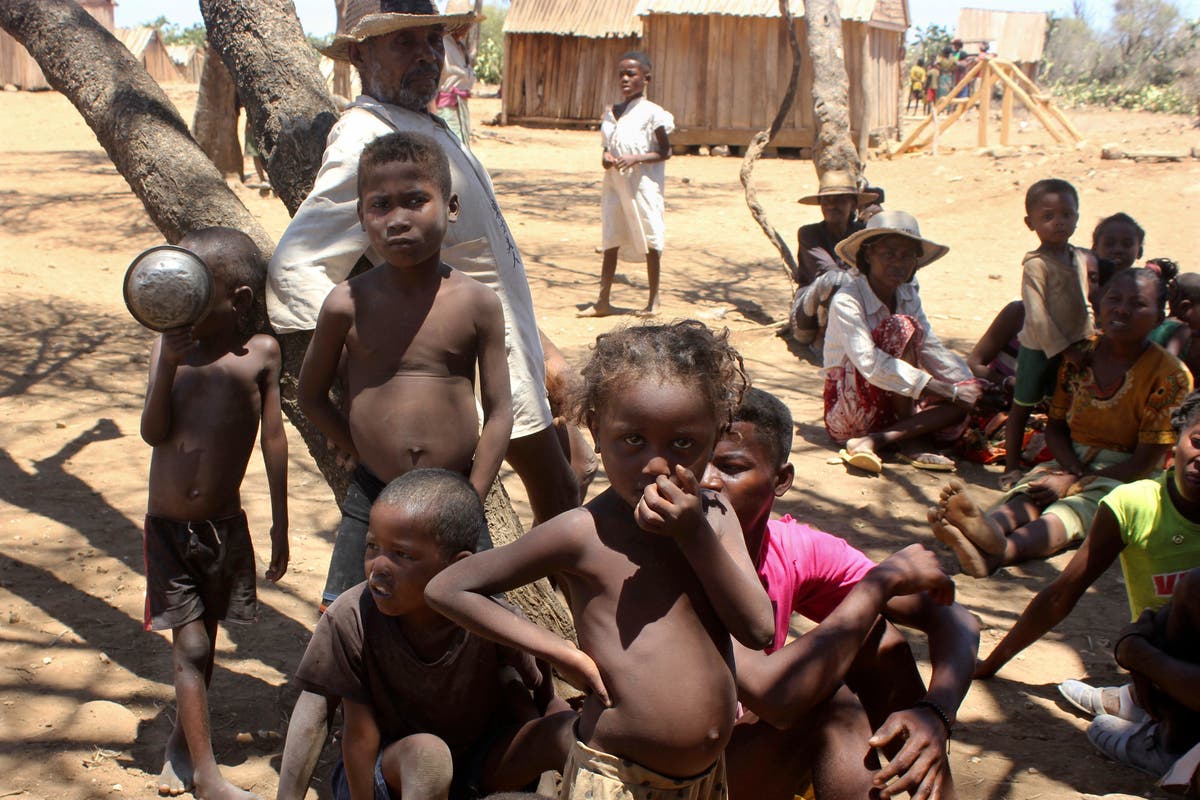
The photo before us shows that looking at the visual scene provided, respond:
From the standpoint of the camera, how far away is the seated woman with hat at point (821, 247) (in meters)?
7.16

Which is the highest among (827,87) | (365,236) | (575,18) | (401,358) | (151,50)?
(151,50)

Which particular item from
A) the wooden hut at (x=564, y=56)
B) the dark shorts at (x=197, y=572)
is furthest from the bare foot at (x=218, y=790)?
the wooden hut at (x=564, y=56)

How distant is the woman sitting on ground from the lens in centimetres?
449

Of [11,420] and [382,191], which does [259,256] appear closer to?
[382,191]

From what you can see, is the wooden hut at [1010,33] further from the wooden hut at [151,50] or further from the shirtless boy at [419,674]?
the shirtless boy at [419,674]

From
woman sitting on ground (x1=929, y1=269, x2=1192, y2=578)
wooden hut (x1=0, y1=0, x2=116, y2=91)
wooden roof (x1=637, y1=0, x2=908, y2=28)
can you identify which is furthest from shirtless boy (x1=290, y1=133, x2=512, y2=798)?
wooden hut (x1=0, y1=0, x2=116, y2=91)

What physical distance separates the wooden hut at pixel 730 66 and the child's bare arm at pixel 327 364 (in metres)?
16.2

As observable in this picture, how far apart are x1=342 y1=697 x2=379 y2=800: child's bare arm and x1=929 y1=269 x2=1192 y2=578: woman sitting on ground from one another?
9.18ft

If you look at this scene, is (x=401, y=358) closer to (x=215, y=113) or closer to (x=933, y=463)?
(x=933, y=463)

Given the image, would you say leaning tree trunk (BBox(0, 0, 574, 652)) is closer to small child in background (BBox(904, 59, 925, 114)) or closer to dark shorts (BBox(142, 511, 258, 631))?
dark shorts (BBox(142, 511, 258, 631))

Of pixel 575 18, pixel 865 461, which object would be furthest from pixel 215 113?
pixel 575 18

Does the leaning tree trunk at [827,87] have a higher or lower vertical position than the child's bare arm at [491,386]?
higher

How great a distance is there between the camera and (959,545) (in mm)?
3191

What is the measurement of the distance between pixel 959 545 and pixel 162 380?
7.06 feet
